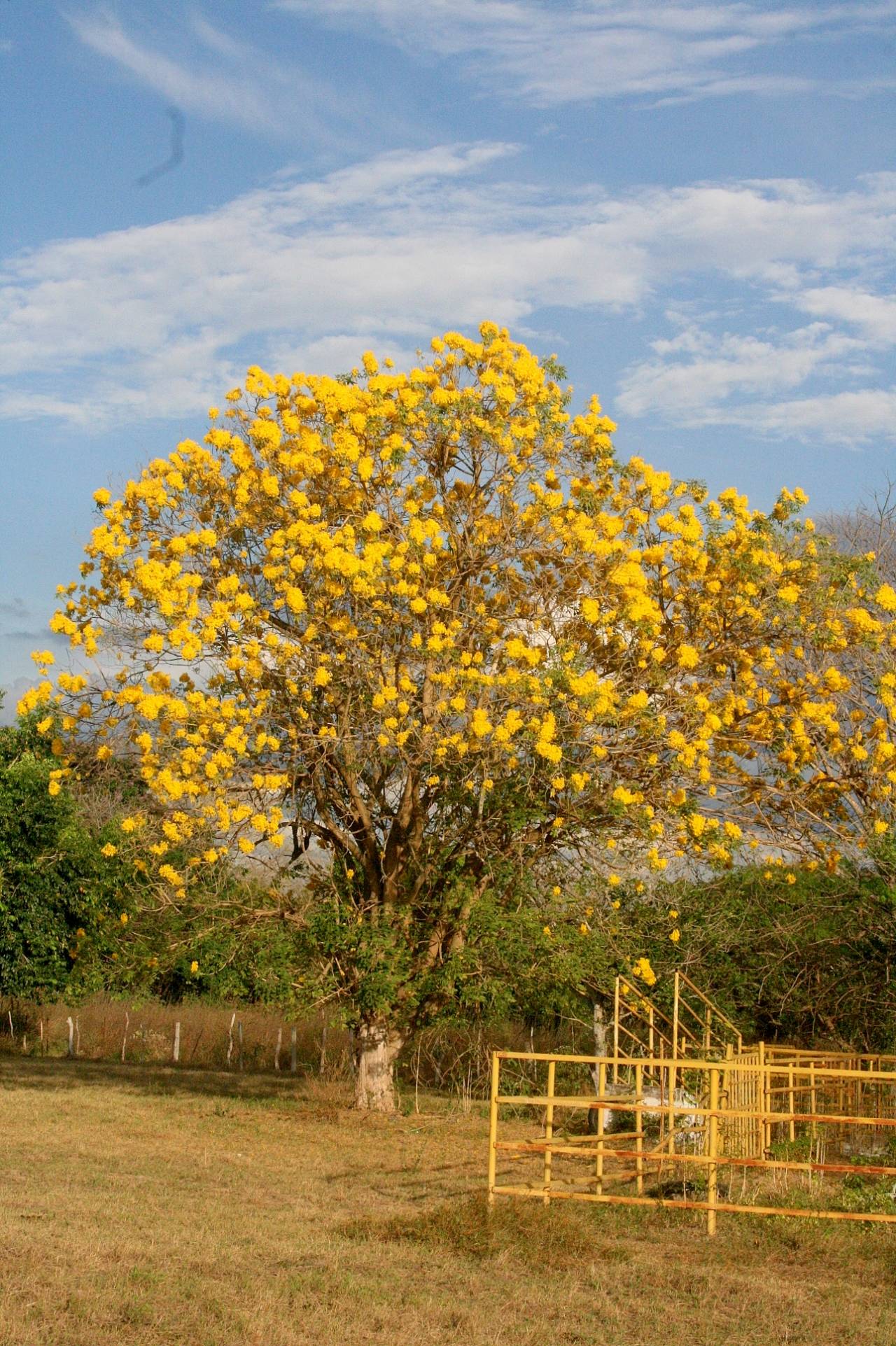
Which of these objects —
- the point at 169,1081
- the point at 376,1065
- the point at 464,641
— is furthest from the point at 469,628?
the point at 169,1081

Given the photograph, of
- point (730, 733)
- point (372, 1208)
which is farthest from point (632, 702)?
point (372, 1208)

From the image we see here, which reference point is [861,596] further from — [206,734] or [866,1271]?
[866,1271]

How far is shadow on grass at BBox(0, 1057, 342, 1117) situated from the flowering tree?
2.77 m

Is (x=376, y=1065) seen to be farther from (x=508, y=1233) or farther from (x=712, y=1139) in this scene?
(x=508, y=1233)

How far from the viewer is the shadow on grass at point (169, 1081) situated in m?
20.1

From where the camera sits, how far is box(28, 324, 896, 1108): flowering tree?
16.2 metres

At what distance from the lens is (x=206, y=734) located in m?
16.2

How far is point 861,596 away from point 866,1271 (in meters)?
9.29

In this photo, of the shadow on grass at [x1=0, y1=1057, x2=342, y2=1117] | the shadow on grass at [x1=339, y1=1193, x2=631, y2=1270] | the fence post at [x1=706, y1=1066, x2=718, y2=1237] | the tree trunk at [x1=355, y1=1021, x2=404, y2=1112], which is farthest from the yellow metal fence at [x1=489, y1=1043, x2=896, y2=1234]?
the shadow on grass at [x1=0, y1=1057, x2=342, y2=1117]

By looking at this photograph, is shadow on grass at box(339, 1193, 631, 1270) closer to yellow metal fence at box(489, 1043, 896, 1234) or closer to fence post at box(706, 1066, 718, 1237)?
yellow metal fence at box(489, 1043, 896, 1234)

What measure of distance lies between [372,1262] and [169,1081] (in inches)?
584

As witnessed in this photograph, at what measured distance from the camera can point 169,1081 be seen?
2361 cm

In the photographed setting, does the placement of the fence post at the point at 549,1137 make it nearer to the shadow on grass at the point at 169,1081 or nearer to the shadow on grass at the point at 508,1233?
the shadow on grass at the point at 508,1233

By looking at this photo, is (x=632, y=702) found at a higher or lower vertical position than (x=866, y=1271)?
higher
